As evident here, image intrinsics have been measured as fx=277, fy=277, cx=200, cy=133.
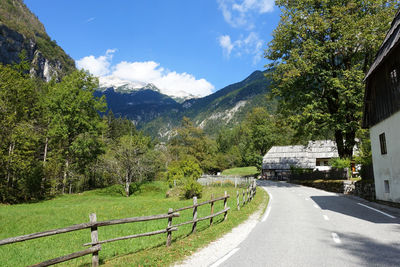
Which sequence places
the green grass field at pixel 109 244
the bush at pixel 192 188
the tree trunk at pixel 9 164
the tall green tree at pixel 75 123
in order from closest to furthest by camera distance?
the green grass field at pixel 109 244 → the bush at pixel 192 188 → the tree trunk at pixel 9 164 → the tall green tree at pixel 75 123

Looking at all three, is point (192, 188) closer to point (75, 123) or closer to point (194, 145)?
point (75, 123)

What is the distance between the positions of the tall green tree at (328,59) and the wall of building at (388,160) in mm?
7353

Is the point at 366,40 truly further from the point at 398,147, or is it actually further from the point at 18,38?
the point at 18,38

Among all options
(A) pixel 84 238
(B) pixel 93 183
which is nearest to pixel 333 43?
(A) pixel 84 238

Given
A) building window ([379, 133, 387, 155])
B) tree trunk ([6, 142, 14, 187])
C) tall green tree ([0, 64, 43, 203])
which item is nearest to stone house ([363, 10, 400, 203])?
building window ([379, 133, 387, 155])

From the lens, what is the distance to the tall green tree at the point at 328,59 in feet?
81.6

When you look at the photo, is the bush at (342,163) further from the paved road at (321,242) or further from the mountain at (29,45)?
the mountain at (29,45)

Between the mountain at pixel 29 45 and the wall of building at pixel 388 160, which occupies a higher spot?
the mountain at pixel 29 45

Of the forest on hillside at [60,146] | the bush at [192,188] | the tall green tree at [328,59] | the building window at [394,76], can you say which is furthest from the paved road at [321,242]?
the forest on hillside at [60,146]

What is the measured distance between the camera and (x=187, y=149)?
69062 mm

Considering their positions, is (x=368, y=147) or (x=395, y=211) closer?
(x=395, y=211)

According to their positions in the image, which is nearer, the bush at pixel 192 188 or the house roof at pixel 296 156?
the bush at pixel 192 188

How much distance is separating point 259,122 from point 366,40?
159ft

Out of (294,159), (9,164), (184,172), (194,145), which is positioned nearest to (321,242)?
(184,172)
